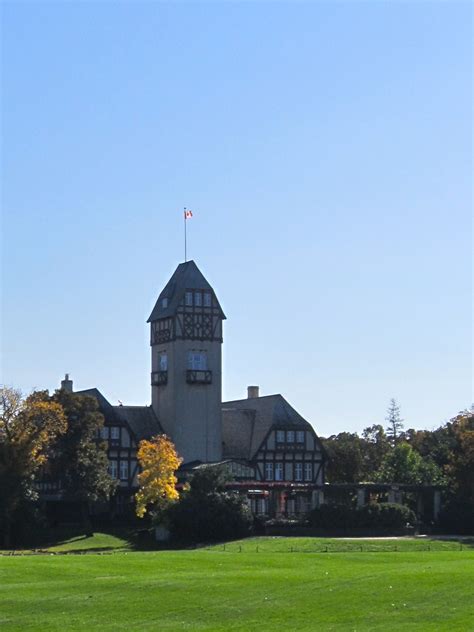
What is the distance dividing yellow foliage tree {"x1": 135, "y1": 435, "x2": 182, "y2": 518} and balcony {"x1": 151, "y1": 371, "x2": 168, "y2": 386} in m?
13.6

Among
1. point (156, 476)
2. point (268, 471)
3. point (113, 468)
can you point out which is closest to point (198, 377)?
point (268, 471)

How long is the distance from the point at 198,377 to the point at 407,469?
854 inches

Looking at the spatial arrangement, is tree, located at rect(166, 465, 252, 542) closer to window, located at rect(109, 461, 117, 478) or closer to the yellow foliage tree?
the yellow foliage tree

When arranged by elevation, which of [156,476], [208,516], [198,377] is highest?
[198,377]

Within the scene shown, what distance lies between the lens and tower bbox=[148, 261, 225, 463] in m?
101

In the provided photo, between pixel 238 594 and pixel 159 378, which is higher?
pixel 159 378

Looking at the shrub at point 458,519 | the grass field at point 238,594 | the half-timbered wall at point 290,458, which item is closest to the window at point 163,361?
the half-timbered wall at point 290,458

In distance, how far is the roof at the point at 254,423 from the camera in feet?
339

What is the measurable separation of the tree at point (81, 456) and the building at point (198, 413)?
379 inches

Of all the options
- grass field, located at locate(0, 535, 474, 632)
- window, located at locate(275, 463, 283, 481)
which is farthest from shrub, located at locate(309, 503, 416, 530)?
grass field, located at locate(0, 535, 474, 632)

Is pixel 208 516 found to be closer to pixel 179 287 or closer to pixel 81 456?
pixel 81 456

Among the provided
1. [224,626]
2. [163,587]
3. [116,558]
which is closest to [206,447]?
[116,558]

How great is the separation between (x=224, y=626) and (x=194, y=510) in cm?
4502

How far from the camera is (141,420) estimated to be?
102 m
